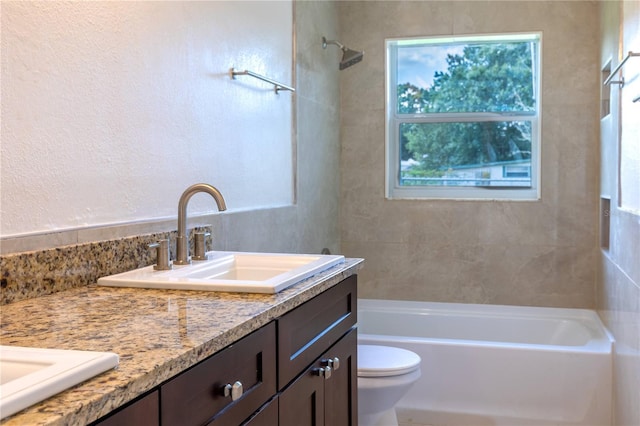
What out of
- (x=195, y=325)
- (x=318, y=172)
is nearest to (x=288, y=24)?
(x=318, y=172)

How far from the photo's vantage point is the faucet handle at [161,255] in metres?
1.58

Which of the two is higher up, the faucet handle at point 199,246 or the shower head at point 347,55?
the shower head at point 347,55

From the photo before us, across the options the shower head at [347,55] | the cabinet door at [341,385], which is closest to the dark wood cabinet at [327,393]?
the cabinet door at [341,385]

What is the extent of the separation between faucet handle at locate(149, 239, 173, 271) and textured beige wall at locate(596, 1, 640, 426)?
1568 millimetres

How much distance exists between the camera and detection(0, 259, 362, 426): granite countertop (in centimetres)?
70

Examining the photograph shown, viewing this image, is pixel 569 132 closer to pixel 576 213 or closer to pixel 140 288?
pixel 576 213

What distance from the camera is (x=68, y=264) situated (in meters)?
1.36

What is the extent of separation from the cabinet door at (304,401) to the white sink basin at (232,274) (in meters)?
0.21

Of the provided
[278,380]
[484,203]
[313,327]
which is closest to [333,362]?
[313,327]

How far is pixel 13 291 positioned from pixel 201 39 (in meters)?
1.14

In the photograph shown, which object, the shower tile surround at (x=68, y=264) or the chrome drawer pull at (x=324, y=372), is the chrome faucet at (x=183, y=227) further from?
the chrome drawer pull at (x=324, y=372)

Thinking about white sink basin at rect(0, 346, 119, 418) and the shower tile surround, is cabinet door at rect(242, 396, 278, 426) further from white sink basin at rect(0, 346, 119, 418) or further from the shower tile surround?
the shower tile surround

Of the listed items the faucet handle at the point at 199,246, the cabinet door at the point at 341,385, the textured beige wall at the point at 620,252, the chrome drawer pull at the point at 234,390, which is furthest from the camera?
the textured beige wall at the point at 620,252

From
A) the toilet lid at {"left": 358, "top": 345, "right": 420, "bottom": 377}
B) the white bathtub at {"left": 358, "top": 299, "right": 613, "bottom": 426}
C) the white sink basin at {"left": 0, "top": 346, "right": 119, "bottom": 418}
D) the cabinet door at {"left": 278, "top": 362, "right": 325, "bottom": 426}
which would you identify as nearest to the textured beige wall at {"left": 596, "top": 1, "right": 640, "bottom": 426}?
the white bathtub at {"left": 358, "top": 299, "right": 613, "bottom": 426}
